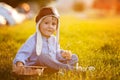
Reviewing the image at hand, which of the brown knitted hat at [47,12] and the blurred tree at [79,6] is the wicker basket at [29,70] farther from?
the blurred tree at [79,6]

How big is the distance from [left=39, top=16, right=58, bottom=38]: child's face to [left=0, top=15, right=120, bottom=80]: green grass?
103mm

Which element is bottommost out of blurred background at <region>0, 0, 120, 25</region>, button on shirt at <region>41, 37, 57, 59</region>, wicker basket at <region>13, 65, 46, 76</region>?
wicker basket at <region>13, 65, 46, 76</region>

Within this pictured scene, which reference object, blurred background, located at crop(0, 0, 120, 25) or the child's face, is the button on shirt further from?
blurred background, located at crop(0, 0, 120, 25)

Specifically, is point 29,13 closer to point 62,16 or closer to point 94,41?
point 62,16

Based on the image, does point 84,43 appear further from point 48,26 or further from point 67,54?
point 48,26

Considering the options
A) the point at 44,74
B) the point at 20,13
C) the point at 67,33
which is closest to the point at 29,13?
the point at 20,13

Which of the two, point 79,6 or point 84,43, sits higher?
point 79,6

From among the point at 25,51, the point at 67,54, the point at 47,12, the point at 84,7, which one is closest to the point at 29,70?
the point at 25,51

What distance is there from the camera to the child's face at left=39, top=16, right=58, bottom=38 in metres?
2.52

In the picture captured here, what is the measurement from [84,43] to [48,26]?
0.28 meters

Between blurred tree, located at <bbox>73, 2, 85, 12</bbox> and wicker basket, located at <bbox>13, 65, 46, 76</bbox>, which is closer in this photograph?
wicker basket, located at <bbox>13, 65, 46, 76</bbox>

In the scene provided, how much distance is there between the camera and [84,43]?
8.76 ft

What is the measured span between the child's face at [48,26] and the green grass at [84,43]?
10cm

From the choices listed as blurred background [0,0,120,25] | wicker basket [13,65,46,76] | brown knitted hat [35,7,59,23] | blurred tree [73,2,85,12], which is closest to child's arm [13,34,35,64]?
wicker basket [13,65,46,76]
